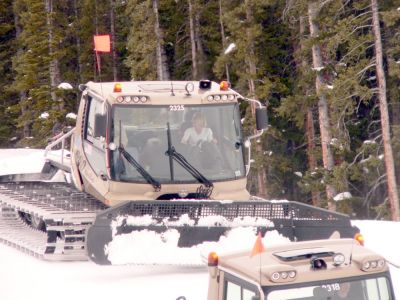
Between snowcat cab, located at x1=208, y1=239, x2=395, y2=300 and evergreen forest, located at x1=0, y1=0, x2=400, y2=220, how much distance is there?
17.4 m

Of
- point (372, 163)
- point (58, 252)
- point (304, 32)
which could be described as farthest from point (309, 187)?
point (58, 252)

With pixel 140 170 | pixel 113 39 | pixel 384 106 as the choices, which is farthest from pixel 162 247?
pixel 113 39

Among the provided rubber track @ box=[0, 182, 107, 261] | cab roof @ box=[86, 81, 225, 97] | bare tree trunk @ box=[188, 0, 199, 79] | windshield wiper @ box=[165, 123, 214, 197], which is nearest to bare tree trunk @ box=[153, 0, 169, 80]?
bare tree trunk @ box=[188, 0, 199, 79]

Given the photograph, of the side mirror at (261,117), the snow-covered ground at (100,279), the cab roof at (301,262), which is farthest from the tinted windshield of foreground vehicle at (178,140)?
the cab roof at (301,262)

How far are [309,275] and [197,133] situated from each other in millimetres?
7102

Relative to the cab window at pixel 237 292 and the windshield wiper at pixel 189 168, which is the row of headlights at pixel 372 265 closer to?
the cab window at pixel 237 292

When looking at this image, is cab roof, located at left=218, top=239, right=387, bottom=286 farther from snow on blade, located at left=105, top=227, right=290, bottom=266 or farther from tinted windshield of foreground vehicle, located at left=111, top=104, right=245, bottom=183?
tinted windshield of foreground vehicle, located at left=111, top=104, right=245, bottom=183

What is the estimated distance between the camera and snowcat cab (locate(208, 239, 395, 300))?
18.7 feet

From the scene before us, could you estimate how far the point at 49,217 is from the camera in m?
11.9

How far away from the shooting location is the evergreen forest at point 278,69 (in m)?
24.9

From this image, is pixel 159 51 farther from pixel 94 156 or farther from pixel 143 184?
pixel 143 184

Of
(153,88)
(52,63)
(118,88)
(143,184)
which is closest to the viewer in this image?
(143,184)

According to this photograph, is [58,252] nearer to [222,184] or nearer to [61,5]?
[222,184]

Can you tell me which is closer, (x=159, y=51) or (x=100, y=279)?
(x=100, y=279)
